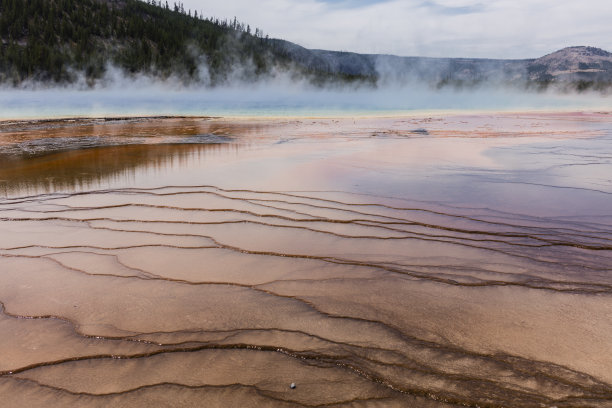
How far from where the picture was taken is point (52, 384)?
78.0 inches

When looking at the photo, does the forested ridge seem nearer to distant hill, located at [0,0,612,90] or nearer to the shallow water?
distant hill, located at [0,0,612,90]

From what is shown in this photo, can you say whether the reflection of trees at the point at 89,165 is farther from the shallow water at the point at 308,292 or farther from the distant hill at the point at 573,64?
the distant hill at the point at 573,64

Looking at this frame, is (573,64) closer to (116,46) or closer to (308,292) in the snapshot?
(116,46)

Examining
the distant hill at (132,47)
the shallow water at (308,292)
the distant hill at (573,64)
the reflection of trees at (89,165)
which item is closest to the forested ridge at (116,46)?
the distant hill at (132,47)

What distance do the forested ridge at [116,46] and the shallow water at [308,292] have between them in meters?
53.9

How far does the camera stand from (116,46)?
61969 millimetres

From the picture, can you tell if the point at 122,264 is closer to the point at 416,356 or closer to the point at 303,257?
the point at 303,257

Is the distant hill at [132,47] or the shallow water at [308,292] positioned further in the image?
the distant hill at [132,47]

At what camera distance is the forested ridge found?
50.5 m

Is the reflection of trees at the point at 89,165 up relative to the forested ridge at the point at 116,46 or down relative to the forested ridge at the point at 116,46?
down

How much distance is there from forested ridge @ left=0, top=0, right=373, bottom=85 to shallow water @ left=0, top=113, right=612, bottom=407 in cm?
5386

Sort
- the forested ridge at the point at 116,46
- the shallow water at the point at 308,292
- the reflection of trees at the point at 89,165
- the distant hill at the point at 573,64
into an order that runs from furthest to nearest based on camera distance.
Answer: the distant hill at the point at 573,64 < the forested ridge at the point at 116,46 < the reflection of trees at the point at 89,165 < the shallow water at the point at 308,292

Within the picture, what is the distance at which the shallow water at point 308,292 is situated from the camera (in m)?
1.99

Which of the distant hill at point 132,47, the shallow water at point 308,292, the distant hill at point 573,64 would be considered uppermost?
the distant hill at point 573,64
